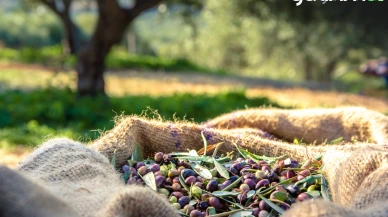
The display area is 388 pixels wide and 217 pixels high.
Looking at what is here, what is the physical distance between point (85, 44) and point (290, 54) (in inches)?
594

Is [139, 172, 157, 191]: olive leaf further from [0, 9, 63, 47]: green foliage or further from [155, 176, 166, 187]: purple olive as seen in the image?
[0, 9, 63, 47]: green foliage

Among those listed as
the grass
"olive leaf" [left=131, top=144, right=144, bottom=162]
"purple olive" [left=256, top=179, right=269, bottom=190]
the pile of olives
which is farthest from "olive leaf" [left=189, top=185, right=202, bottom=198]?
the grass

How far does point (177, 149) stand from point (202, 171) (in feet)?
1.23

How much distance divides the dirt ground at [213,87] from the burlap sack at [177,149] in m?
7.72

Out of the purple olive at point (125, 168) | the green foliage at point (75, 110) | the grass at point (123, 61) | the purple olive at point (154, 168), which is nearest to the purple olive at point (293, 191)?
the purple olive at point (154, 168)

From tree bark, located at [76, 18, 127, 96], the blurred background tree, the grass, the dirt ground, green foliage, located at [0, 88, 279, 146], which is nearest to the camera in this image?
green foliage, located at [0, 88, 279, 146]

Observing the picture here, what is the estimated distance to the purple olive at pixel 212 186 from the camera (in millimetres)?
2234

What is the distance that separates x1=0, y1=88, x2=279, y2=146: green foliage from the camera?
7.94 m

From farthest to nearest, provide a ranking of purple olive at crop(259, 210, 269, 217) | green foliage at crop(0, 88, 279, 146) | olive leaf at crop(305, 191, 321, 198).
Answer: green foliage at crop(0, 88, 279, 146) < olive leaf at crop(305, 191, 321, 198) < purple olive at crop(259, 210, 269, 217)

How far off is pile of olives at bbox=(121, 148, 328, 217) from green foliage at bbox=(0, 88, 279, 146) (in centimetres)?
519

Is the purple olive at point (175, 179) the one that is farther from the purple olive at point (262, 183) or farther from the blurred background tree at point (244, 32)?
the blurred background tree at point (244, 32)

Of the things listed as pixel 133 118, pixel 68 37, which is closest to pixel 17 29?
pixel 68 37

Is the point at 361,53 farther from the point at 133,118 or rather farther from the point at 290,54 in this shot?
the point at 133,118

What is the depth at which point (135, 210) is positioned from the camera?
1766 millimetres
